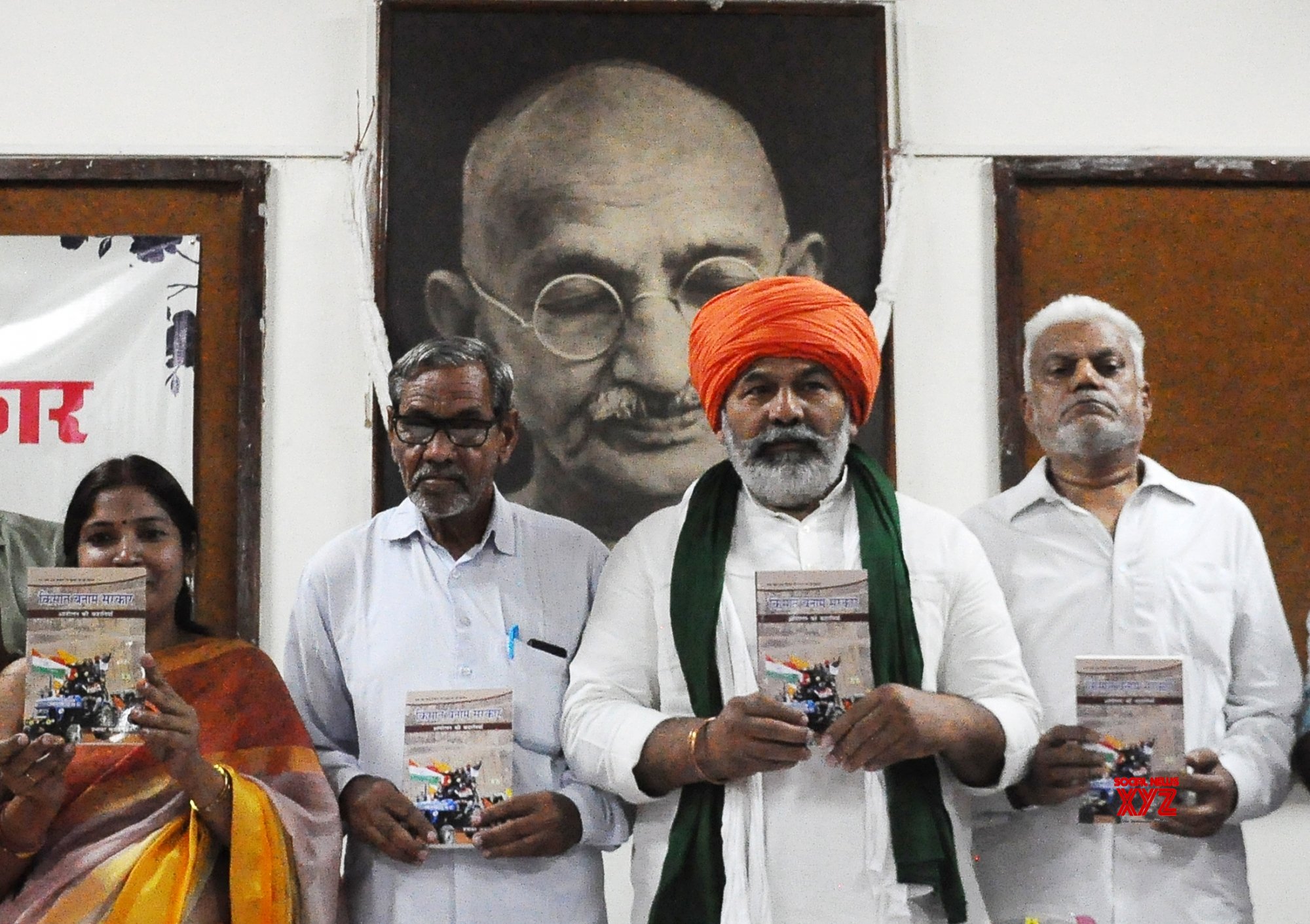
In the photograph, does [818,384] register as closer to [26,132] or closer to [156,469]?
[156,469]

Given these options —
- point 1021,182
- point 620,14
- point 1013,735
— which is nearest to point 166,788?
point 1013,735

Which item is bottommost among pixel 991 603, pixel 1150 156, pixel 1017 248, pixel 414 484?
pixel 991 603

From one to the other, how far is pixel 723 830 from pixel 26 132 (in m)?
2.79

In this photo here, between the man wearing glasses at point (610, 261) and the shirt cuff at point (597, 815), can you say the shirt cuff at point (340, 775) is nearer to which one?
the shirt cuff at point (597, 815)

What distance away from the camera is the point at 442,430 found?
262 cm

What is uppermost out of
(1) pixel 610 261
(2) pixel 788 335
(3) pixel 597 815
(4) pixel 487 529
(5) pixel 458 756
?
(1) pixel 610 261

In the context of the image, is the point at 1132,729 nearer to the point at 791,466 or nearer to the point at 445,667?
the point at 791,466

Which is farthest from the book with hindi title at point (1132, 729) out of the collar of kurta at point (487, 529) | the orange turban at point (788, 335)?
the collar of kurta at point (487, 529)

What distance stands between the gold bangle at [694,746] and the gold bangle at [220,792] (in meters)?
0.80

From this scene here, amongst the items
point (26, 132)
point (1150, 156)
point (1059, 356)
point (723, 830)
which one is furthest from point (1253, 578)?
point (26, 132)

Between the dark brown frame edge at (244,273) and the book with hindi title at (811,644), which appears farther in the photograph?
the dark brown frame edge at (244,273)

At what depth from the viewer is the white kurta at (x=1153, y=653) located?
255cm

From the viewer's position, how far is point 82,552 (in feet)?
8.08

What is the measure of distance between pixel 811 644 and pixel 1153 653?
2.63ft
